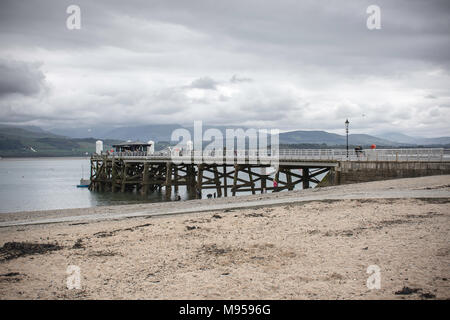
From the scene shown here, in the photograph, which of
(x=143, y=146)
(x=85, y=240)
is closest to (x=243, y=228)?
(x=85, y=240)

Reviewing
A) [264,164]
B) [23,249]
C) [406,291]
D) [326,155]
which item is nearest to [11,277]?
[23,249]

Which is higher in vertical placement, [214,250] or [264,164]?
[264,164]

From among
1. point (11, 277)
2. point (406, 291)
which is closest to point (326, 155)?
point (406, 291)

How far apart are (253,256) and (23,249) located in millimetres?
7069

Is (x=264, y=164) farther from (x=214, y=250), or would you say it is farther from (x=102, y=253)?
(x=102, y=253)

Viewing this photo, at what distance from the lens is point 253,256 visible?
913 cm

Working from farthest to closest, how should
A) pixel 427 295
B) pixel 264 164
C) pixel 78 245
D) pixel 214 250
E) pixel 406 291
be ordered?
pixel 264 164 → pixel 78 245 → pixel 214 250 → pixel 406 291 → pixel 427 295

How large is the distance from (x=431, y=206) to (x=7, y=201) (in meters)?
52.1

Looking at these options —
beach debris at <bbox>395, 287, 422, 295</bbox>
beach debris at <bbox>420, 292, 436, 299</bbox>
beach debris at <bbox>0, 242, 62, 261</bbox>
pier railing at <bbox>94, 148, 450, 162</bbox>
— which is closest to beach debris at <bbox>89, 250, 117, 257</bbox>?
beach debris at <bbox>0, 242, 62, 261</bbox>

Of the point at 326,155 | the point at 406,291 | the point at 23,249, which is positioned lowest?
the point at 23,249

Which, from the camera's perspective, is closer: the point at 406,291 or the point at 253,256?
the point at 406,291

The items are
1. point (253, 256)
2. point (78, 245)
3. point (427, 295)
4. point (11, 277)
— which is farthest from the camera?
point (78, 245)

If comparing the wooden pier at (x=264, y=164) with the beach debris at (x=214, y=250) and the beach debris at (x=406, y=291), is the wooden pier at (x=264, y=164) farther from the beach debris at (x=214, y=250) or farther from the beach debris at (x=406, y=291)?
the beach debris at (x=406, y=291)

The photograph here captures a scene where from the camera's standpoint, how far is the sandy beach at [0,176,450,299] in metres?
7.03
